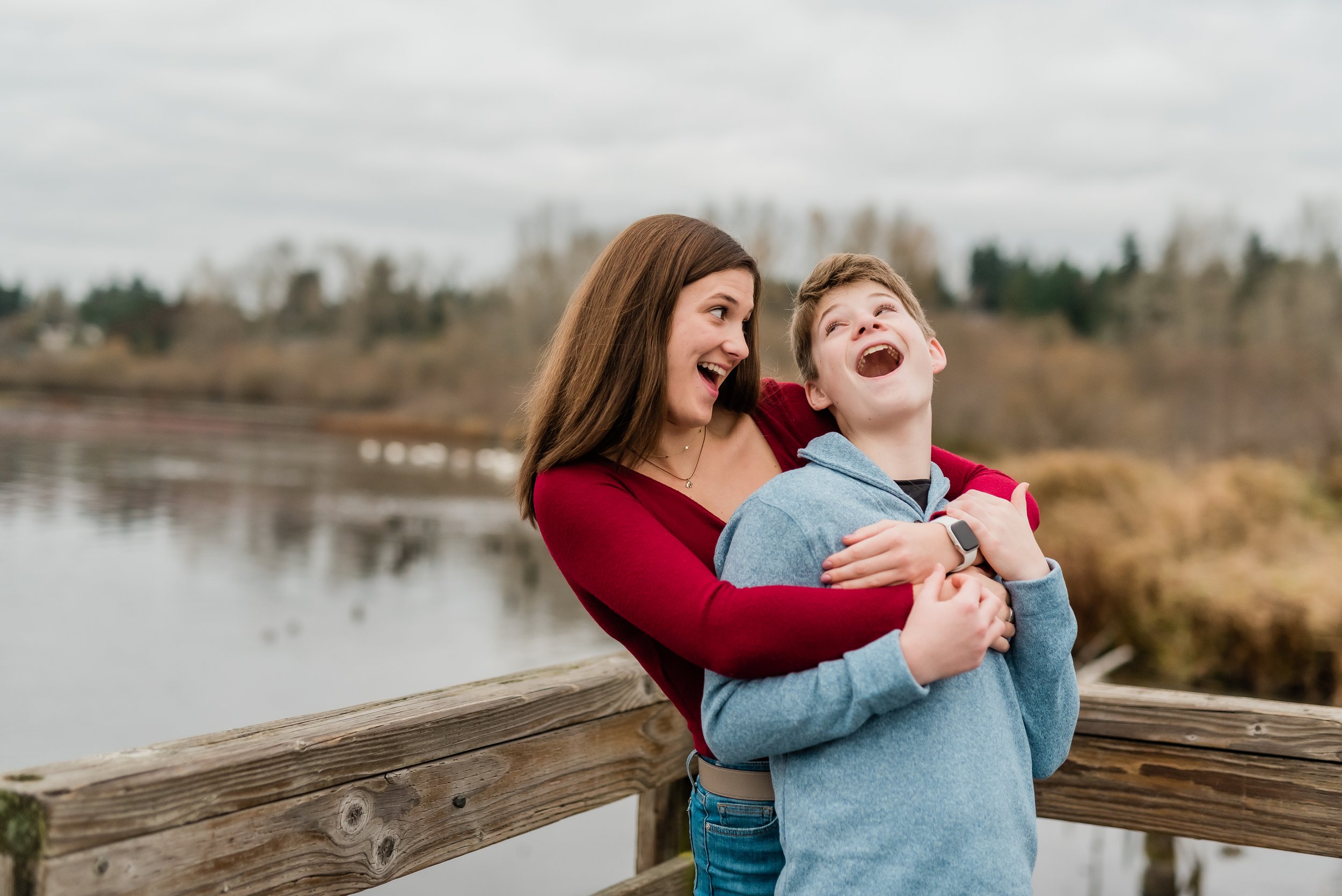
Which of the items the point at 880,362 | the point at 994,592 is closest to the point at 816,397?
the point at 880,362

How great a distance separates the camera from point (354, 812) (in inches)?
63.2

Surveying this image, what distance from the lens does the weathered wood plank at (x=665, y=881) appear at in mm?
2082

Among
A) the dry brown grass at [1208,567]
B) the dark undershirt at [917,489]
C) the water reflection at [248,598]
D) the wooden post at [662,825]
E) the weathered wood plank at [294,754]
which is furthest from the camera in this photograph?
the water reflection at [248,598]

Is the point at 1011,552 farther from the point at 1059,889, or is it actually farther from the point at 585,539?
the point at 1059,889

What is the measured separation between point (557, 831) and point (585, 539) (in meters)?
10.3

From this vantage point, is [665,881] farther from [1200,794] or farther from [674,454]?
[1200,794]

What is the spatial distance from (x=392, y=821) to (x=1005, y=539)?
3.55ft

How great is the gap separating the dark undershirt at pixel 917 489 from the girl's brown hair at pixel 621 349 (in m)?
0.46

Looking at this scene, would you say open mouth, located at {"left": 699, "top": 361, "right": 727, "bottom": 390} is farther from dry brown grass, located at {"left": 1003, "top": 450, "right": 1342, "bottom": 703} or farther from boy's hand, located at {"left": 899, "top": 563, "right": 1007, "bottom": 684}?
dry brown grass, located at {"left": 1003, "top": 450, "right": 1342, "bottom": 703}

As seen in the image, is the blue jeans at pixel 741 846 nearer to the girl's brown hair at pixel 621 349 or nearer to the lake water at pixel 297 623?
the girl's brown hair at pixel 621 349

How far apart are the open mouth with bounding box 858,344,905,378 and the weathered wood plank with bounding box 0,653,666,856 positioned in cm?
77

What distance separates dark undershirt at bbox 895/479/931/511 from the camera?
1.94 meters

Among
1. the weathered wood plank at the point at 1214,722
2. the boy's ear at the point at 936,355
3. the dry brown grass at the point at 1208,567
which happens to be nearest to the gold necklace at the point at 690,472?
the boy's ear at the point at 936,355

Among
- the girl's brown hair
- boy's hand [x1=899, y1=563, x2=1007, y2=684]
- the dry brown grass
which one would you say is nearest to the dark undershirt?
boy's hand [x1=899, y1=563, x2=1007, y2=684]
